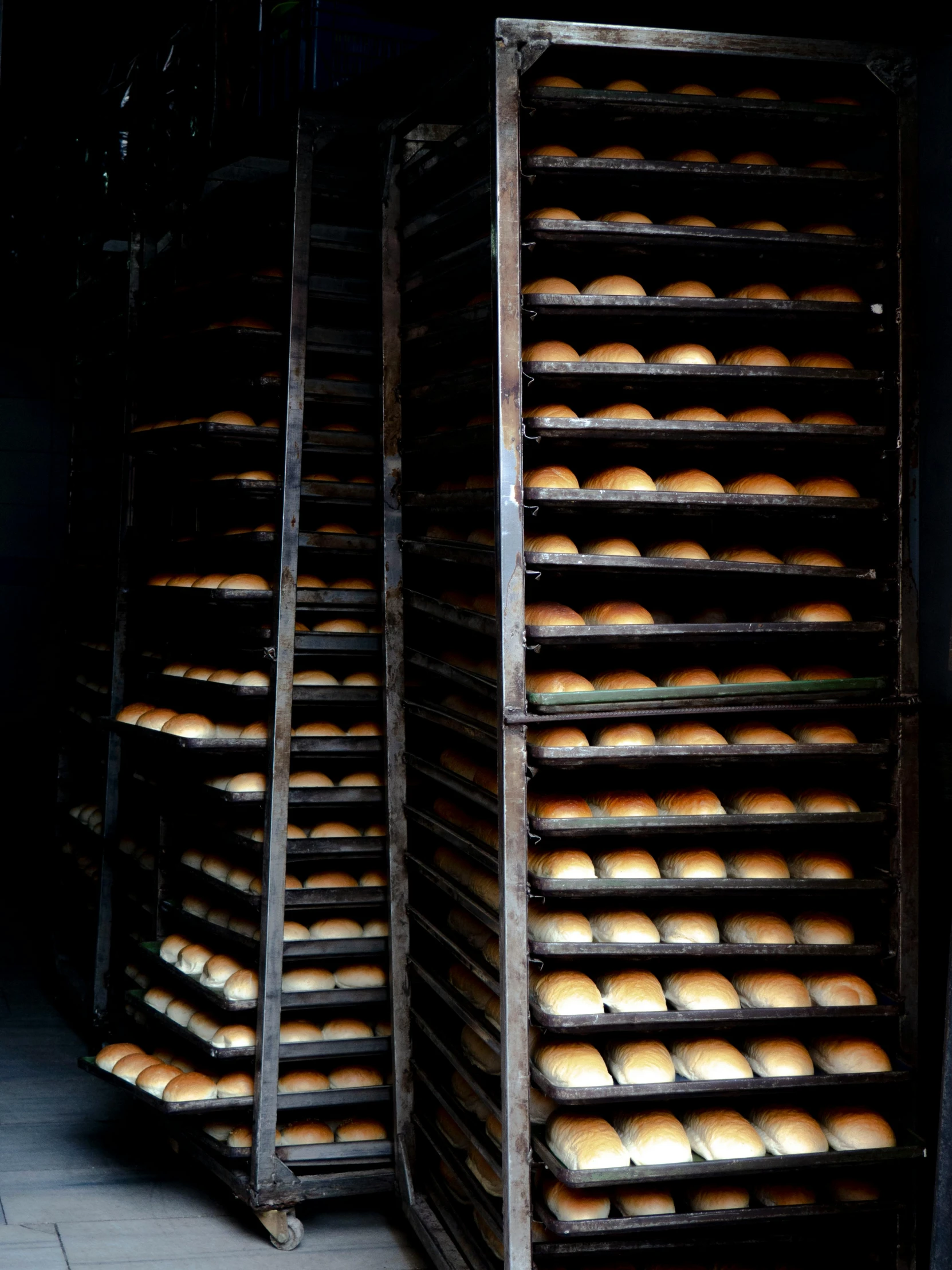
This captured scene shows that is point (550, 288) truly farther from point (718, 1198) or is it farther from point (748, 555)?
point (718, 1198)

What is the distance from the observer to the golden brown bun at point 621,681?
2607mm

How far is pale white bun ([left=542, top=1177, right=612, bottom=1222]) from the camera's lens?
2.43m

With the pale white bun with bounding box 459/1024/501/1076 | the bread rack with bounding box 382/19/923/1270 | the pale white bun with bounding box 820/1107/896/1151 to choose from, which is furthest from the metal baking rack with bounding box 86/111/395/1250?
the pale white bun with bounding box 820/1107/896/1151

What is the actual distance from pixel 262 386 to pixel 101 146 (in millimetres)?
2161

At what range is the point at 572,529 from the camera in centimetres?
298

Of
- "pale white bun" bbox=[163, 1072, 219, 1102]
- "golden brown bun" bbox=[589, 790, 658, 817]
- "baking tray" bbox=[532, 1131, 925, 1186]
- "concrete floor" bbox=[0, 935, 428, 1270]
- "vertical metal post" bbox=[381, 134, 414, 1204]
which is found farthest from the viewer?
"vertical metal post" bbox=[381, 134, 414, 1204]

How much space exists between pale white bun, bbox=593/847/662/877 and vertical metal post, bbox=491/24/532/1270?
196 millimetres

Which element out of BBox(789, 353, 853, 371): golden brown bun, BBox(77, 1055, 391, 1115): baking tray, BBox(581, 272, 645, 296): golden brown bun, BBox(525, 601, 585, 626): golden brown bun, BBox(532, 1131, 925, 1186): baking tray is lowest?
BBox(77, 1055, 391, 1115): baking tray

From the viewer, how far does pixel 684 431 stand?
8.37 feet

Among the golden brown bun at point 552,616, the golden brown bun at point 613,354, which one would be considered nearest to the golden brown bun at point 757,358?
the golden brown bun at point 613,354

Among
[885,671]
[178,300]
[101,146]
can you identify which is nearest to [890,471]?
[885,671]

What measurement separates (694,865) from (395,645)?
1098 mm

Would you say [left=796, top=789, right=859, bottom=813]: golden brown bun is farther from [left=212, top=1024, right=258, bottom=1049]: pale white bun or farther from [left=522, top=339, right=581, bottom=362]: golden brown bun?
[left=212, top=1024, right=258, bottom=1049]: pale white bun

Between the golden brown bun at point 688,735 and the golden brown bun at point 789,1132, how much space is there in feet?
2.38
